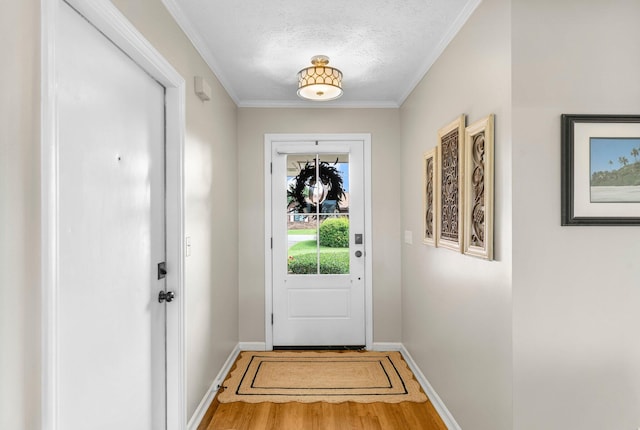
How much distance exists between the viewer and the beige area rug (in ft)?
8.75

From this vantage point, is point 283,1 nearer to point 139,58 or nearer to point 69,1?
point 139,58

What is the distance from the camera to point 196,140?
7.70 feet

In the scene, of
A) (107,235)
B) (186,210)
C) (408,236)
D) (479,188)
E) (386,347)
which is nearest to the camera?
(107,235)

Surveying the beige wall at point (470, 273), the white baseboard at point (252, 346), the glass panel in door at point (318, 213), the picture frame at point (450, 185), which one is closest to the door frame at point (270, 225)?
the white baseboard at point (252, 346)

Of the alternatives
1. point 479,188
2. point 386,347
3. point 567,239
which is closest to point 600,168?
point 567,239

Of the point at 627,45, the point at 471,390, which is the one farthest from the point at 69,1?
the point at 471,390

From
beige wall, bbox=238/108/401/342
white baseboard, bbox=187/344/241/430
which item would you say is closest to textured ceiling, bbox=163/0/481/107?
beige wall, bbox=238/108/401/342

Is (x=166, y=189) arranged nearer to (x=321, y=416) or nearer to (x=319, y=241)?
(x=321, y=416)

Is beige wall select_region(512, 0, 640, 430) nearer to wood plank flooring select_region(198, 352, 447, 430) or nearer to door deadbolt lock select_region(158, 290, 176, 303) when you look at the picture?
wood plank flooring select_region(198, 352, 447, 430)

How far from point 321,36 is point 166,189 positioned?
1311 mm

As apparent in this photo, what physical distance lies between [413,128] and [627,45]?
1654 millimetres

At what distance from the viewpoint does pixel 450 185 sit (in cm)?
223

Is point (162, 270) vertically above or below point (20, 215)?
below

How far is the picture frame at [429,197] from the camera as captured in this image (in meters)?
2.49
